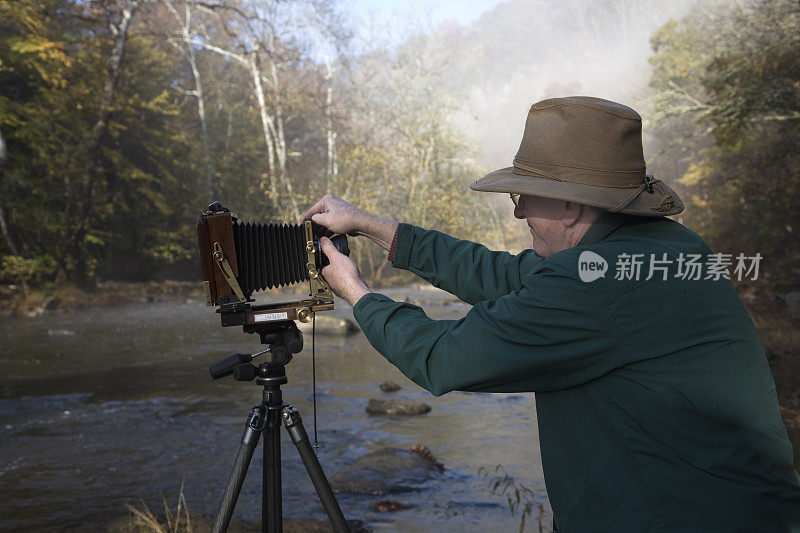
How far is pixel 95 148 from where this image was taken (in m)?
20.2

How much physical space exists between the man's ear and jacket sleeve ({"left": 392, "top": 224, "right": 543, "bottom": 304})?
A: 0.66 meters

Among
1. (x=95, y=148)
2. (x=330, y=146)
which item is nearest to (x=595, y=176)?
(x=95, y=148)

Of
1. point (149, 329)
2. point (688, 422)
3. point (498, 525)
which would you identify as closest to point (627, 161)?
point (688, 422)

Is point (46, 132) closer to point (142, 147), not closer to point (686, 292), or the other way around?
point (142, 147)

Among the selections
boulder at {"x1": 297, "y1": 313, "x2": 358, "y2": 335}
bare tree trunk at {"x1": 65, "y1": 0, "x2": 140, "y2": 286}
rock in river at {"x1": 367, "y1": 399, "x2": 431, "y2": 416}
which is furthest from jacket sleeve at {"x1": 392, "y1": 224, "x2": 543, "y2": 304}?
bare tree trunk at {"x1": 65, "y1": 0, "x2": 140, "y2": 286}

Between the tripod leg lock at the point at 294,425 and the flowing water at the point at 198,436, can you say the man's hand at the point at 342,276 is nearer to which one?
the tripod leg lock at the point at 294,425

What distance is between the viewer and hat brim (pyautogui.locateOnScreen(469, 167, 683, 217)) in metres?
1.96

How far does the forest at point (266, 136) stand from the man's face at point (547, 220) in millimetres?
13500

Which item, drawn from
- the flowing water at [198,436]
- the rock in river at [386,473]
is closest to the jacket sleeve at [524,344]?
the flowing water at [198,436]

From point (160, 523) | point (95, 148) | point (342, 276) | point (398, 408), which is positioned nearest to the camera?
point (342, 276)

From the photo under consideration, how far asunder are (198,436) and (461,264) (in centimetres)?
479

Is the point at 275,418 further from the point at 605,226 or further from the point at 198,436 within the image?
the point at 198,436

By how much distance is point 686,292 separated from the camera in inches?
72.5

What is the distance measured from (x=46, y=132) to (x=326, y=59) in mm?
9913
